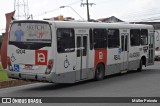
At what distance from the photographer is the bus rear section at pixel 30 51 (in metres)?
16.8

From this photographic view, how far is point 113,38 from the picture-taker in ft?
70.7

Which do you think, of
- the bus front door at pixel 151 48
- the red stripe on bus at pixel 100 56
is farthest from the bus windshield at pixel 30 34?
the bus front door at pixel 151 48

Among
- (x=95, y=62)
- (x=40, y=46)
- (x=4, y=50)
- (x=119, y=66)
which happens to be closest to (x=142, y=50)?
(x=119, y=66)

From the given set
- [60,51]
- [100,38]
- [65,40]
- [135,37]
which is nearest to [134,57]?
[135,37]

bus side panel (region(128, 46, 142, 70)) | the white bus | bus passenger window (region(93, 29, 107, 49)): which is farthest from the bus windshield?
bus side panel (region(128, 46, 142, 70))

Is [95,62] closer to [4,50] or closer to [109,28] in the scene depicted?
[109,28]

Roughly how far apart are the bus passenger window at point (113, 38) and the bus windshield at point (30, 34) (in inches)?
197

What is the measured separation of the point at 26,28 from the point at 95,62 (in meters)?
4.00

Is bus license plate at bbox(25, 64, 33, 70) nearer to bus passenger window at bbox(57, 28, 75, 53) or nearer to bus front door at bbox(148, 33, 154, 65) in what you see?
bus passenger window at bbox(57, 28, 75, 53)

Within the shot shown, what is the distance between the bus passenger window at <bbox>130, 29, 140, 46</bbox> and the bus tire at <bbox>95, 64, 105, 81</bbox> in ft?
12.7

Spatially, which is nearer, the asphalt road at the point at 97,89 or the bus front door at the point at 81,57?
the asphalt road at the point at 97,89

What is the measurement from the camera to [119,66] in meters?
22.3

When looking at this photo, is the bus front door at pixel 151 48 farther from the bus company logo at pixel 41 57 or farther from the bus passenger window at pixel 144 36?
the bus company logo at pixel 41 57

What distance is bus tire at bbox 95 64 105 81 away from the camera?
2014cm
